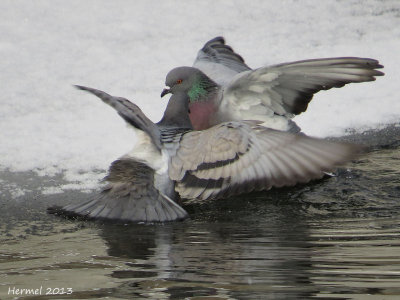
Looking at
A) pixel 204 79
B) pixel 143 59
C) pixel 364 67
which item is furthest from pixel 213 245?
pixel 143 59

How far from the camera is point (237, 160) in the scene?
4203 mm

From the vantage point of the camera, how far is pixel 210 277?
2.98 metres

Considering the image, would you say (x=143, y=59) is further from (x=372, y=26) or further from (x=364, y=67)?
(x=364, y=67)

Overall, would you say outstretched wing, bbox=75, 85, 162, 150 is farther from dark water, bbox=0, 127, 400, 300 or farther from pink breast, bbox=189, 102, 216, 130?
pink breast, bbox=189, 102, 216, 130

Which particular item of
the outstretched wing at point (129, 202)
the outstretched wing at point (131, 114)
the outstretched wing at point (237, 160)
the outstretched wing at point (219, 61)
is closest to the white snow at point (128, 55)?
the outstretched wing at point (219, 61)

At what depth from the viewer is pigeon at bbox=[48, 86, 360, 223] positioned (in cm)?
404

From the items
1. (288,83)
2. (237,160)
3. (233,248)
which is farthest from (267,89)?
(233,248)

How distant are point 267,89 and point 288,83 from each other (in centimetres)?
16

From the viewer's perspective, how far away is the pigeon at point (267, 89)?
460 cm

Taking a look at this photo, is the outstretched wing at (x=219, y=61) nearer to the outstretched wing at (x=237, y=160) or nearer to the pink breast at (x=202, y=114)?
the pink breast at (x=202, y=114)

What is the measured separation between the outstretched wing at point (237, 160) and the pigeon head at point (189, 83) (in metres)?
1.05

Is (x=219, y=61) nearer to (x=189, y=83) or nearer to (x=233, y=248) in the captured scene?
(x=189, y=83)

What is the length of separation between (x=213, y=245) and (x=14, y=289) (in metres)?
0.99

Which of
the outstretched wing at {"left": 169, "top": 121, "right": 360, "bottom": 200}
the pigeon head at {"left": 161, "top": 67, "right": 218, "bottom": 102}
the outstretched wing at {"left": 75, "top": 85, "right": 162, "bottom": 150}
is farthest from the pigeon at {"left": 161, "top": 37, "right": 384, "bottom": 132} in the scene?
the outstretched wing at {"left": 75, "top": 85, "right": 162, "bottom": 150}
